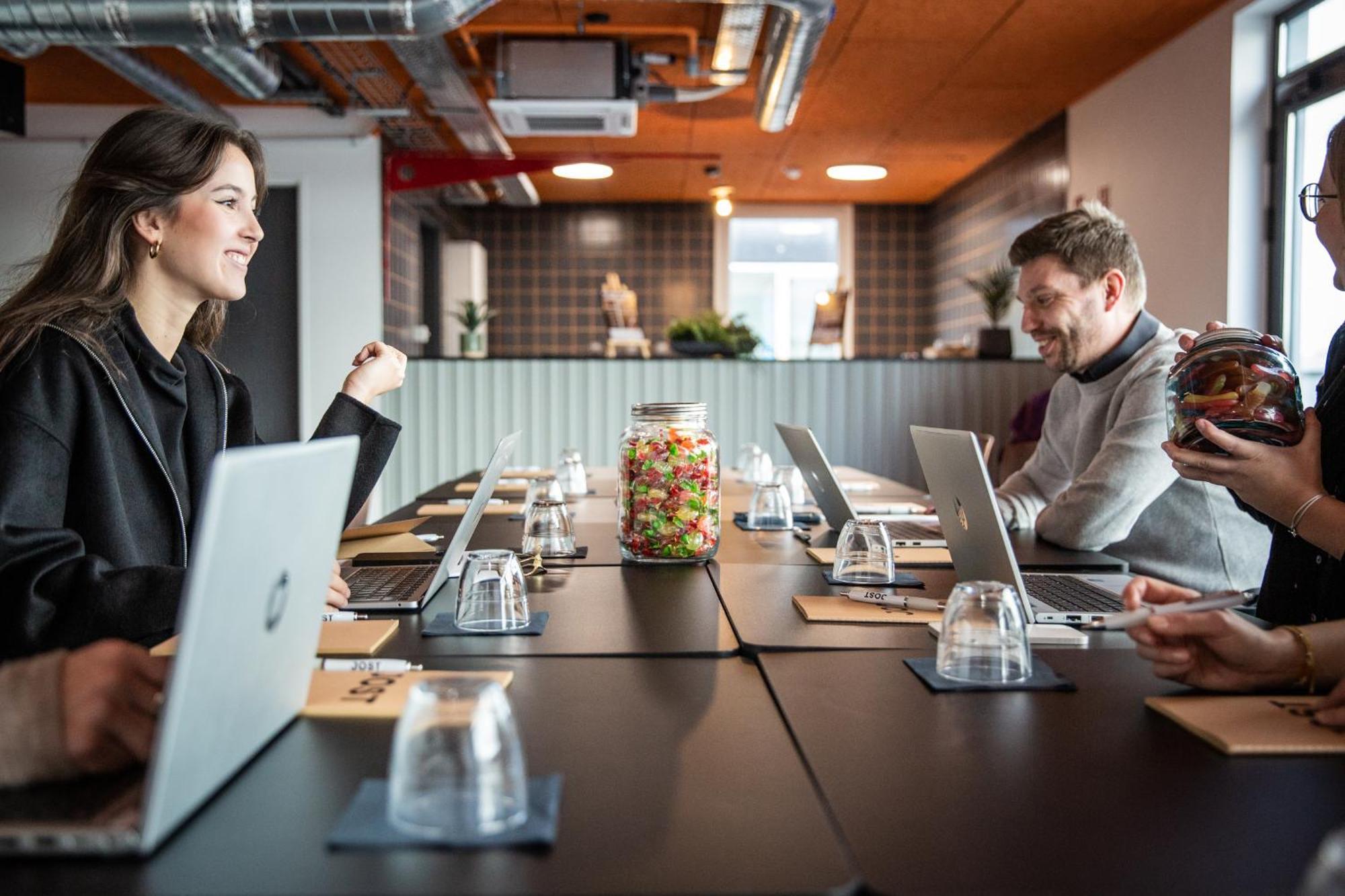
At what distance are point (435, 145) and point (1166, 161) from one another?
4118 millimetres

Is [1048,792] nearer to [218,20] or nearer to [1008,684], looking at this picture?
[1008,684]

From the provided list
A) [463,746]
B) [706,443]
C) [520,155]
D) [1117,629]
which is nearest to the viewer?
[463,746]

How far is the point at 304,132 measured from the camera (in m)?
6.73

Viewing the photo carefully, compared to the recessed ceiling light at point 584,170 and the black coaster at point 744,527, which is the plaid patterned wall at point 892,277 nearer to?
the recessed ceiling light at point 584,170

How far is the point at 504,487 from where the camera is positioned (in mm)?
3252

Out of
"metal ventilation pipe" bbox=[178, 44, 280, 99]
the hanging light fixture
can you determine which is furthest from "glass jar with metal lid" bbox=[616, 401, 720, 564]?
the hanging light fixture

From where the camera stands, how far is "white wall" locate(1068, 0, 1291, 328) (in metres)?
4.53

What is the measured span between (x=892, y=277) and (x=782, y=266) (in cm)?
98

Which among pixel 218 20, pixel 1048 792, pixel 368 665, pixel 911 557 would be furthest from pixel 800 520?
pixel 218 20

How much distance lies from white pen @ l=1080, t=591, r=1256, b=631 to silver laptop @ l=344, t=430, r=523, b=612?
0.77m

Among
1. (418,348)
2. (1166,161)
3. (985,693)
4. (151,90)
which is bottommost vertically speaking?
(985,693)

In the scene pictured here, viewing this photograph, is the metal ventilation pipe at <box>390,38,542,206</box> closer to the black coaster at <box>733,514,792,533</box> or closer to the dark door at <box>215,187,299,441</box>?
the dark door at <box>215,187,299,441</box>

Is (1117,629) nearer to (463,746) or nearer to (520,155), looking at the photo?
(463,746)

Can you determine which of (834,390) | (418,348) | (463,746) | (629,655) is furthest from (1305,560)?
(418,348)
